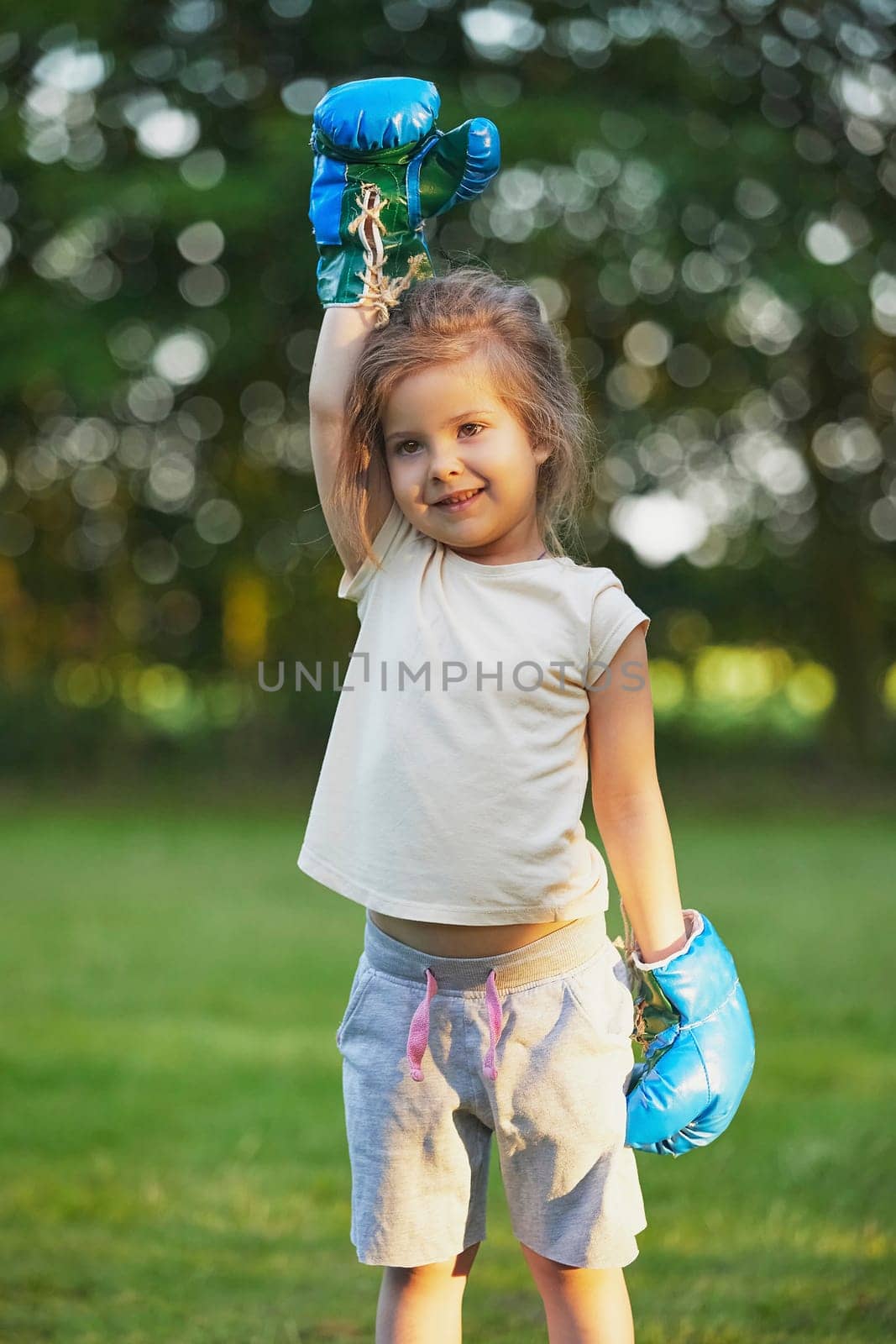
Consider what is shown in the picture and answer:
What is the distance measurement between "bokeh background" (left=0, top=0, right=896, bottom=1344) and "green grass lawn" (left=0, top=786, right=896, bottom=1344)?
3 cm

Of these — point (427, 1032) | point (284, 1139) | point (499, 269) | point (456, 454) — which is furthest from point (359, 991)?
point (499, 269)

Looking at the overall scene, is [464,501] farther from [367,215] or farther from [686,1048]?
[686,1048]

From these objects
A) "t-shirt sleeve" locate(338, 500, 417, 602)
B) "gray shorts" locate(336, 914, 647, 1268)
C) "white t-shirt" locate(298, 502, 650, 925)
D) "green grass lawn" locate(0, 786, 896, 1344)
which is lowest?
"green grass lawn" locate(0, 786, 896, 1344)

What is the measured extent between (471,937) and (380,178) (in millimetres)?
980

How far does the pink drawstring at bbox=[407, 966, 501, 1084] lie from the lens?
5.73ft

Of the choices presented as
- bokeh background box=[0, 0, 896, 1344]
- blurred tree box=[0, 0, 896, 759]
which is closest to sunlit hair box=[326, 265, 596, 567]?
bokeh background box=[0, 0, 896, 1344]

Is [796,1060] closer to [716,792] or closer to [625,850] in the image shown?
[625,850]

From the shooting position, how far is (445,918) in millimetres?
1730

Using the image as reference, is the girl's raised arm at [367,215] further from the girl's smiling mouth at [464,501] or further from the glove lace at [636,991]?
the glove lace at [636,991]

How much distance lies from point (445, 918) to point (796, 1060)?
Result: 9.78 ft

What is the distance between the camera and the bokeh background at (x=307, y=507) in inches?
191

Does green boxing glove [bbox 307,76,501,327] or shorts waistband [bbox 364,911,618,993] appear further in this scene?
green boxing glove [bbox 307,76,501,327]

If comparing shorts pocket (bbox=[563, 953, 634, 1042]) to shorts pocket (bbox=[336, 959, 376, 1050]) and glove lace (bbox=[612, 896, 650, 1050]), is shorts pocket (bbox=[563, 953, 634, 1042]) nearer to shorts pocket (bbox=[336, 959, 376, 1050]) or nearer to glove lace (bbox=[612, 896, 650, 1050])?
glove lace (bbox=[612, 896, 650, 1050])

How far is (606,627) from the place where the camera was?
5.80 feet
